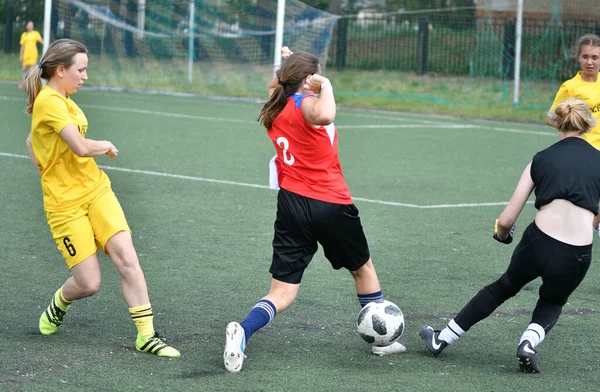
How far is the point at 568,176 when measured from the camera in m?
5.29

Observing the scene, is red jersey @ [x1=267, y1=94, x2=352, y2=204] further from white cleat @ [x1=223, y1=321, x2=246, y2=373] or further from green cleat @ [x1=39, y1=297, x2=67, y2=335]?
green cleat @ [x1=39, y1=297, x2=67, y2=335]

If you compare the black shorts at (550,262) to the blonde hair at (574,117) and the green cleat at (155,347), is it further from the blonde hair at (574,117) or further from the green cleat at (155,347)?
the green cleat at (155,347)

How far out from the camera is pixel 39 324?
5.91 meters

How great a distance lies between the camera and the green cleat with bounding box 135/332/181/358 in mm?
5457

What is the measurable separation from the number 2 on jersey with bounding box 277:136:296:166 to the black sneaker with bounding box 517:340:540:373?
5.00ft

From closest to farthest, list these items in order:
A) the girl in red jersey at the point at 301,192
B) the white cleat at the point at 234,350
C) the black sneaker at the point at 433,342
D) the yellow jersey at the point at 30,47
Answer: the white cleat at the point at 234,350
the girl in red jersey at the point at 301,192
the black sneaker at the point at 433,342
the yellow jersey at the point at 30,47

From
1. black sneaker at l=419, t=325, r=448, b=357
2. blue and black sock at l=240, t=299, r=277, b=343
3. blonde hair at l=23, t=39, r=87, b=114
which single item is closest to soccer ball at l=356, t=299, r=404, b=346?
black sneaker at l=419, t=325, r=448, b=357

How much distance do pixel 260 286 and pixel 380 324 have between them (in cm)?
190

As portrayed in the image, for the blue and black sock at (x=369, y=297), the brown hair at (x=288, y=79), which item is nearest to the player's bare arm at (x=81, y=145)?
the brown hair at (x=288, y=79)

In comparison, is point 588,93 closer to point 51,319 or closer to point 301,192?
point 301,192

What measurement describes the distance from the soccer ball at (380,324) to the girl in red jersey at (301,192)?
29 cm

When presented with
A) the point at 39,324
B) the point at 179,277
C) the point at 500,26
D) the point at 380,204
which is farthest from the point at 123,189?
the point at 500,26

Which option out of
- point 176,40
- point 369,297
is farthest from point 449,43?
point 369,297

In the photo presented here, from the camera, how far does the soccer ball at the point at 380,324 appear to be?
18.3 feet
